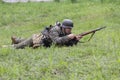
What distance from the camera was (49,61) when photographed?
26.2ft

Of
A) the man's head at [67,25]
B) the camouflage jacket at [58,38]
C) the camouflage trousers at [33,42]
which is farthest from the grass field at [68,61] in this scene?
the man's head at [67,25]

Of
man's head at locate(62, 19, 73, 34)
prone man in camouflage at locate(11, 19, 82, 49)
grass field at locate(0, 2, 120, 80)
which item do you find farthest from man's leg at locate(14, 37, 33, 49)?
man's head at locate(62, 19, 73, 34)

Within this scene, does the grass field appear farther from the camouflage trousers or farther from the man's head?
the man's head

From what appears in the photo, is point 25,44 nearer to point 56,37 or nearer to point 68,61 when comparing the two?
point 56,37

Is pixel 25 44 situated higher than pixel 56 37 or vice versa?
pixel 56 37

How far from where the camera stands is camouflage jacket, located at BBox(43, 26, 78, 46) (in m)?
10.0

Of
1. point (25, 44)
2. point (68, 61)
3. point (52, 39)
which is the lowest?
point (25, 44)

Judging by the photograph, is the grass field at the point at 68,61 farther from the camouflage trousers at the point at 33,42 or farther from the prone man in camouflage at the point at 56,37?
the camouflage trousers at the point at 33,42

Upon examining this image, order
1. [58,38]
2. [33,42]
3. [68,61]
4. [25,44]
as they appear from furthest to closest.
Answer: [25,44], [33,42], [58,38], [68,61]

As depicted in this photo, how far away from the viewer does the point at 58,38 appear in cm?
1003

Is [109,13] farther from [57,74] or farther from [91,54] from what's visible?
[57,74]

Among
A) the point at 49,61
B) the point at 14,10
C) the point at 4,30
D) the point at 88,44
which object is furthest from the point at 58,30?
the point at 14,10

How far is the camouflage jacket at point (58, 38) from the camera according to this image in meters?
10.0

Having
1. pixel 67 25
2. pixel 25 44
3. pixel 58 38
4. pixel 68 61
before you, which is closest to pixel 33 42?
pixel 25 44
